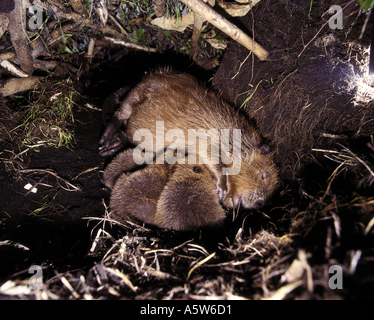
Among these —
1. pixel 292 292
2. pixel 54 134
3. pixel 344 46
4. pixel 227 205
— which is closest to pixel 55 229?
pixel 54 134

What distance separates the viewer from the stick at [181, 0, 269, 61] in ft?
9.43

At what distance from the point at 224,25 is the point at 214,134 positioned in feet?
4.61

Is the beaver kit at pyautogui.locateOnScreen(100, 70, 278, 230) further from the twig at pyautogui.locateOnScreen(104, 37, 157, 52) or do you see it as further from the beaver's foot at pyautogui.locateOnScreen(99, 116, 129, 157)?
the twig at pyautogui.locateOnScreen(104, 37, 157, 52)

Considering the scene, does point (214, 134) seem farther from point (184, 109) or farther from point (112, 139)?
point (112, 139)

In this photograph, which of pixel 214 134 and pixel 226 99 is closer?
pixel 214 134

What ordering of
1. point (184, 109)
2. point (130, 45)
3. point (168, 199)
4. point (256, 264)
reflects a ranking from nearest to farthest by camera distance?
point (256, 264) → point (168, 199) → point (184, 109) → point (130, 45)

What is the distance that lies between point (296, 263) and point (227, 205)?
1877 millimetres

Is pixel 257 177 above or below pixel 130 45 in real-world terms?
below

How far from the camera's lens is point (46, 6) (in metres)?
3.24

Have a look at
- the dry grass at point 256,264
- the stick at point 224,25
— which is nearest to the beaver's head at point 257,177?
the dry grass at point 256,264

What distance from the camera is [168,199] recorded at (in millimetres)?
2799

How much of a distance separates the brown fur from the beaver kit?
0.5 inches

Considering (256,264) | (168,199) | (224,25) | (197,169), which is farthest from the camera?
(197,169)

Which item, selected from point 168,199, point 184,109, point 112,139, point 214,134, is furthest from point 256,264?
point 112,139
